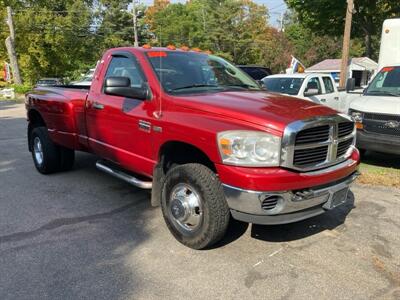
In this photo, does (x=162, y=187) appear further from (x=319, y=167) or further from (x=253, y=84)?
(x=253, y=84)

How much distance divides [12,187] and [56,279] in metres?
3.09

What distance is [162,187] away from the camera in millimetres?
4312

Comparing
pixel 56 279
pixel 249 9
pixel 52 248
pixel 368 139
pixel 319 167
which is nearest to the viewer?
pixel 56 279

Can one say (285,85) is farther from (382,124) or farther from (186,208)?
(186,208)

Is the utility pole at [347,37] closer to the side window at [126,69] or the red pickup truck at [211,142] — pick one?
the side window at [126,69]

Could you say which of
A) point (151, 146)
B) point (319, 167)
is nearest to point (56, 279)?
point (151, 146)

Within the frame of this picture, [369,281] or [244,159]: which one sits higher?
[244,159]

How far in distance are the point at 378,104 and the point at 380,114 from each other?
23 cm

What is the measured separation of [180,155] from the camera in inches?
173

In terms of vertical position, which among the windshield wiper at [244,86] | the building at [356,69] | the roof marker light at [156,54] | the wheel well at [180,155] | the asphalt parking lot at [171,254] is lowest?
the building at [356,69]

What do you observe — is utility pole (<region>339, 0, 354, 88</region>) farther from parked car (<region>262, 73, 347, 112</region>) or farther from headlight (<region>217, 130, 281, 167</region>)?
headlight (<region>217, 130, 281, 167</region>)

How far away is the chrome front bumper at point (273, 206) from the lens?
3.50m

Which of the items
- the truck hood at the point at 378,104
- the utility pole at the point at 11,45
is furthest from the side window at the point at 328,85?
the utility pole at the point at 11,45

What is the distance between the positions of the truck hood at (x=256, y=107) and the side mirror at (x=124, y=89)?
→ 0.46 metres
